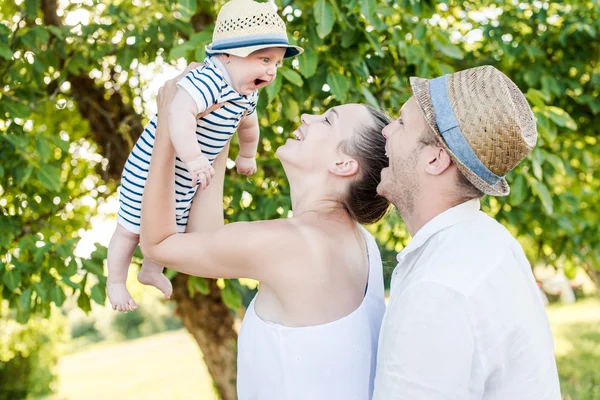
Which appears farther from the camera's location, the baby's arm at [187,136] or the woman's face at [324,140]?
the woman's face at [324,140]

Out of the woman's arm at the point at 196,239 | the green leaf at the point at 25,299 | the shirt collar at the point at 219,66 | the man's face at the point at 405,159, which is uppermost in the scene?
the shirt collar at the point at 219,66

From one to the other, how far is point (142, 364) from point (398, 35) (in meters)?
15.4

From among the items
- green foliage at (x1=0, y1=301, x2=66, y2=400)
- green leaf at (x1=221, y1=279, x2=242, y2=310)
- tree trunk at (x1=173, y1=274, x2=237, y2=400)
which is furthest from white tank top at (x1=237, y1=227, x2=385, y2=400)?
green foliage at (x1=0, y1=301, x2=66, y2=400)

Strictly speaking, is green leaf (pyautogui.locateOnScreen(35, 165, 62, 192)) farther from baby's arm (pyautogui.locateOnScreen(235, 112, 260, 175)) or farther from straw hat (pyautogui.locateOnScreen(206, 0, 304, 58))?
straw hat (pyautogui.locateOnScreen(206, 0, 304, 58))

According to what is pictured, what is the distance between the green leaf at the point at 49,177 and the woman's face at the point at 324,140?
1.50 m

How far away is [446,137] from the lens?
62.5 inches

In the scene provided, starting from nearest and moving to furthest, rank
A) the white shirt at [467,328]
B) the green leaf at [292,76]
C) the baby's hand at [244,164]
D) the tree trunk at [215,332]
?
the white shirt at [467,328] < the baby's hand at [244,164] < the green leaf at [292,76] < the tree trunk at [215,332]

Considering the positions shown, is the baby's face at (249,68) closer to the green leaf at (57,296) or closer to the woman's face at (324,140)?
the woman's face at (324,140)

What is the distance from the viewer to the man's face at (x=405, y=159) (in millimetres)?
1674

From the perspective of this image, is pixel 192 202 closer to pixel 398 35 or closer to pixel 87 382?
pixel 398 35

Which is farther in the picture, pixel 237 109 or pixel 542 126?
pixel 542 126

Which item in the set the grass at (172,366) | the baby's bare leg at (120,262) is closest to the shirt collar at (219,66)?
the baby's bare leg at (120,262)

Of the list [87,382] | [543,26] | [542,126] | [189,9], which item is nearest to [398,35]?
[542,126]

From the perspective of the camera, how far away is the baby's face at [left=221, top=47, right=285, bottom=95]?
6.18ft
